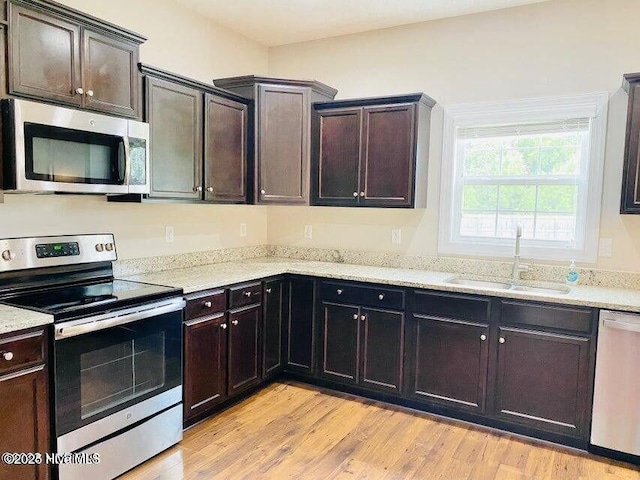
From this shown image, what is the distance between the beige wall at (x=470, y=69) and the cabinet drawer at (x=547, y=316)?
0.66 m

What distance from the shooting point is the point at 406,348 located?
3178 millimetres

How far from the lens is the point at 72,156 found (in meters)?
2.32

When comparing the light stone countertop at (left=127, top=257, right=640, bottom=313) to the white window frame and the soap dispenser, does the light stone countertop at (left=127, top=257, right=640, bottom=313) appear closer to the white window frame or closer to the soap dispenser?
the soap dispenser

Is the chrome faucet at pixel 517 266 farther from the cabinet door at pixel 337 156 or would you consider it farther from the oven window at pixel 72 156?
the oven window at pixel 72 156

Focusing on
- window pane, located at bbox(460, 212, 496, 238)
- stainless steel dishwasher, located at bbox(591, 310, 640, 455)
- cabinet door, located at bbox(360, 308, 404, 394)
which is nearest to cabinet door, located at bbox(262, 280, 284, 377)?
cabinet door, located at bbox(360, 308, 404, 394)

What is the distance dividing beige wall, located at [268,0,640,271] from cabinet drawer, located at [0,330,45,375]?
8.19ft

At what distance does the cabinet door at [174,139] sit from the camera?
282 cm

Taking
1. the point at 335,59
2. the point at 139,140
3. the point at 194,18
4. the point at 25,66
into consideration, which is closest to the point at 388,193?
the point at 335,59

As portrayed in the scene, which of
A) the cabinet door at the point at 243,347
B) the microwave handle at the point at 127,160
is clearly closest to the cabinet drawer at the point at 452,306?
the cabinet door at the point at 243,347

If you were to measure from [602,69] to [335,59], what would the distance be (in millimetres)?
2004

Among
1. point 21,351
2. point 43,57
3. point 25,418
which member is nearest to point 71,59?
point 43,57

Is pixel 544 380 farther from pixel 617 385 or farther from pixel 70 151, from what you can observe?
pixel 70 151

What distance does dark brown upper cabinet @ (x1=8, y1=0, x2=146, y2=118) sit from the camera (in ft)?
6.92

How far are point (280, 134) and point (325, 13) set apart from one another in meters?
0.95
